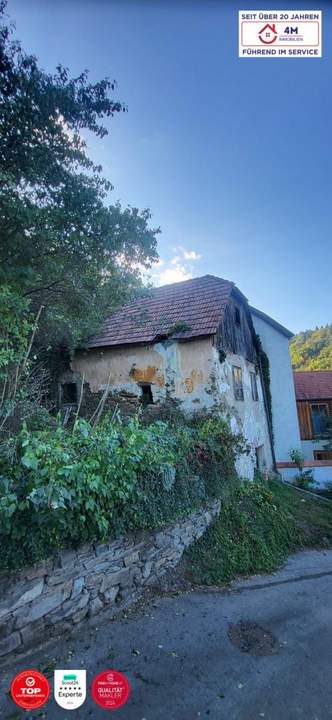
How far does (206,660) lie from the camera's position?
9.98 ft

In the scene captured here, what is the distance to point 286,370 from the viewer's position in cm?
1340

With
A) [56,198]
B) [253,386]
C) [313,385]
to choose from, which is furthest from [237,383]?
[313,385]

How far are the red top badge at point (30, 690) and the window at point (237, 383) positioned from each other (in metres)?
7.25

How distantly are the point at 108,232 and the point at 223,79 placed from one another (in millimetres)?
2623

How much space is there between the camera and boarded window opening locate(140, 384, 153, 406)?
8.30m

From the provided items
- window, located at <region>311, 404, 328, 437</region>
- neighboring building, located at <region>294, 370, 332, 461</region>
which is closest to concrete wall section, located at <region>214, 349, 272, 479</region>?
neighboring building, located at <region>294, 370, 332, 461</region>

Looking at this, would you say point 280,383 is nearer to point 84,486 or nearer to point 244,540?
point 244,540

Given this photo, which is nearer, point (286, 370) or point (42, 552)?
point (42, 552)

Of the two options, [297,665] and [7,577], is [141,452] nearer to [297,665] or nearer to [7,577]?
[7,577]

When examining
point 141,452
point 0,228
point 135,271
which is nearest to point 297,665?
point 141,452

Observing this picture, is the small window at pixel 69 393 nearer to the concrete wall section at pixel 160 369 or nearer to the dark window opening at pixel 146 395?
the concrete wall section at pixel 160 369

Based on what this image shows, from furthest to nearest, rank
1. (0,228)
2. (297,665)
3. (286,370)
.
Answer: (286,370)
(0,228)
(297,665)

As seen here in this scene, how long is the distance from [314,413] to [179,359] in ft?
38.7

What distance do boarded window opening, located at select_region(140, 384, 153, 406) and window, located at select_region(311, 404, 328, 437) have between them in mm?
11516
